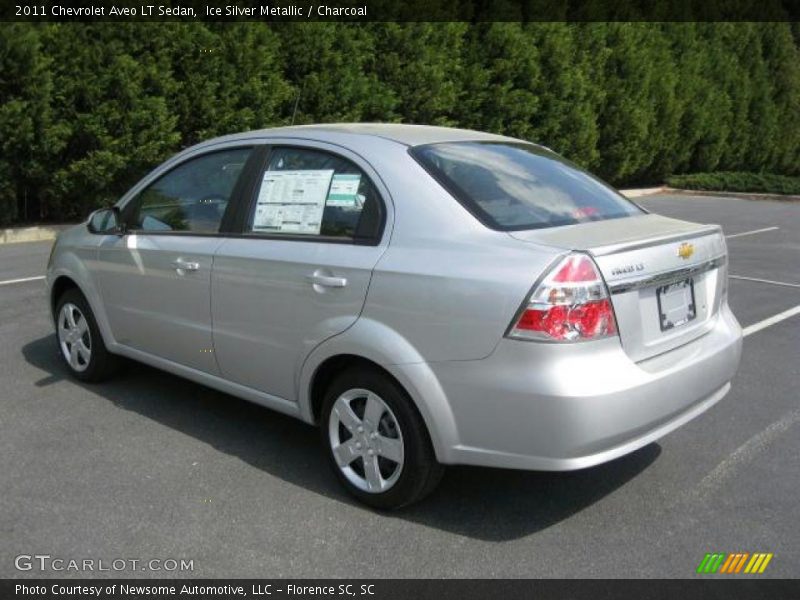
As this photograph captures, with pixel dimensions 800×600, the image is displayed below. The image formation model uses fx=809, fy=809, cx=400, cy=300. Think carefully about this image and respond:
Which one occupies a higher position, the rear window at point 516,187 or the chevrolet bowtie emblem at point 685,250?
the rear window at point 516,187

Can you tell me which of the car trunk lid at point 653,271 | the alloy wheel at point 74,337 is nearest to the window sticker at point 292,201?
the car trunk lid at point 653,271

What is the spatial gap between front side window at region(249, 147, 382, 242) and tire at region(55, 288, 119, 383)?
5.45 feet

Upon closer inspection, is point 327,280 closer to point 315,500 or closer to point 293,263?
point 293,263

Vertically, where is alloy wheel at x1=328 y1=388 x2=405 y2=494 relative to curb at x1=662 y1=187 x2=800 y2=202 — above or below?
above

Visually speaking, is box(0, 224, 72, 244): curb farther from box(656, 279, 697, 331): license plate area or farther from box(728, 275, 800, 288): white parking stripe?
box(656, 279, 697, 331): license plate area

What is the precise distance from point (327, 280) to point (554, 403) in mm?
1152

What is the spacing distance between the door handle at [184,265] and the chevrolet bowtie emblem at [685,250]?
2.35 meters

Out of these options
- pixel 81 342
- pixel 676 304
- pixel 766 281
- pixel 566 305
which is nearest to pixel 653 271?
pixel 676 304

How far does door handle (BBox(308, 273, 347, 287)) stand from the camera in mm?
3490

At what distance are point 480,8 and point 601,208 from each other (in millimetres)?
15080

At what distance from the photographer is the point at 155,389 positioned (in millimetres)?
5098

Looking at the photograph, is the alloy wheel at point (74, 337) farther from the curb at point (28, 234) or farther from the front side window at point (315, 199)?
the curb at point (28, 234)

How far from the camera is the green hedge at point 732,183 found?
78.0ft

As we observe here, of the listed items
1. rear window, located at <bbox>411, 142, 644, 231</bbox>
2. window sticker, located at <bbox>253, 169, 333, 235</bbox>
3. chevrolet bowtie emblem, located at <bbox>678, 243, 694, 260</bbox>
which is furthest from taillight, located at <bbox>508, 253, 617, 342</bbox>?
window sticker, located at <bbox>253, 169, 333, 235</bbox>
